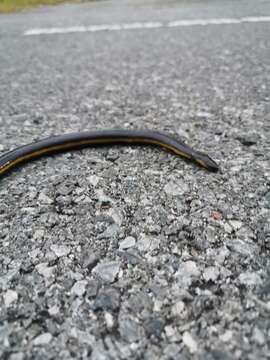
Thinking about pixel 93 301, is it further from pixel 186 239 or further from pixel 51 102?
pixel 51 102

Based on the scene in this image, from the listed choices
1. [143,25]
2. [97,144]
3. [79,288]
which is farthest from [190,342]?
[143,25]

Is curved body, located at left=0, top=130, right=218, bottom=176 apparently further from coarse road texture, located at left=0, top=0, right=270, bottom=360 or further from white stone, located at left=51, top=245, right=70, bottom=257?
white stone, located at left=51, top=245, right=70, bottom=257

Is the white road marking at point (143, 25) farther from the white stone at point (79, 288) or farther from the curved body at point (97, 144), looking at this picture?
the white stone at point (79, 288)

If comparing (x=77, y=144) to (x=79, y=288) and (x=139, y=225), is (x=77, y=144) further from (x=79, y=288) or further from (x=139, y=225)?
(x=79, y=288)

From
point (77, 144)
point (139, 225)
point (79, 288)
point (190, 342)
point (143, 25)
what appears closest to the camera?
point (190, 342)

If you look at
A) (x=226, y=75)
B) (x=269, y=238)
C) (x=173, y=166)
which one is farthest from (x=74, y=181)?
(x=226, y=75)

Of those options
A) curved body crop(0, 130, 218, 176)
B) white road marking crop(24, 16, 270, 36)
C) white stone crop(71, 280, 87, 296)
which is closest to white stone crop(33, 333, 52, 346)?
white stone crop(71, 280, 87, 296)
